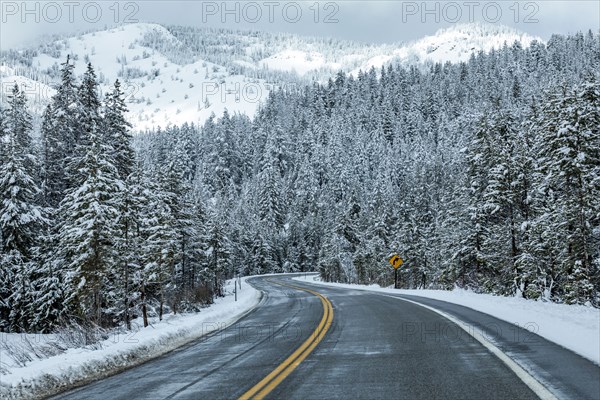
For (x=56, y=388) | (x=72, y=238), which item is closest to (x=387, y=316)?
(x=56, y=388)

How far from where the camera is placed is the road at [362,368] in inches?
229

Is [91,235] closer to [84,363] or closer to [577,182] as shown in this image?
[84,363]

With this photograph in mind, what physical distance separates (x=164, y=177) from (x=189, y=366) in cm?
3075

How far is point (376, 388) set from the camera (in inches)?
234

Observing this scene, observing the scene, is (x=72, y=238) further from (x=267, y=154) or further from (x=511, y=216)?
(x=267, y=154)

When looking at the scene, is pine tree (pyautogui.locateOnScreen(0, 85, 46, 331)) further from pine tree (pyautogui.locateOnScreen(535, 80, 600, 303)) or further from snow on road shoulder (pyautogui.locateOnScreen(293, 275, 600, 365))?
pine tree (pyautogui.locateOnScreen(535, 80, 600, 303))

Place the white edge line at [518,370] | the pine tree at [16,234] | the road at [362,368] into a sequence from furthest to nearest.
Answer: the pine tree at [16,234] → the road at [362,368] → the white edge line at [518,370]

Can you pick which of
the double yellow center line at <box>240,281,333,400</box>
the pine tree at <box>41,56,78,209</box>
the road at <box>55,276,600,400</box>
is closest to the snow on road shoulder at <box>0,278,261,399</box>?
the road at <box>55,276,600,400</box>

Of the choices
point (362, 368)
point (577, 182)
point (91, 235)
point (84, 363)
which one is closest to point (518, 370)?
point (362, 368)

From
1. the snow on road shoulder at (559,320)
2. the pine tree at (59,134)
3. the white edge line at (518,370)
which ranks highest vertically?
the pine tree at (59,134)

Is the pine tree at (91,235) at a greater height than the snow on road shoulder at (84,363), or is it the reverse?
the pine tree at (91,235)

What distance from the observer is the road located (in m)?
5.82

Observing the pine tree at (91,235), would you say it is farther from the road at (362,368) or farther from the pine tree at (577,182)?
the pine tree at (577,182)

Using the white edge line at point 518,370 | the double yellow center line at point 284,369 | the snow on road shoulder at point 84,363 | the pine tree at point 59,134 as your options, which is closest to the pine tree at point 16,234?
the pine tree at point 59,134
